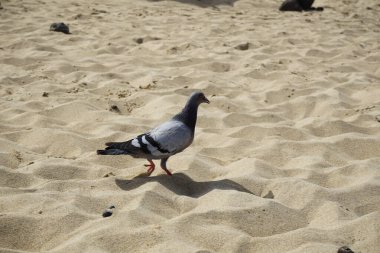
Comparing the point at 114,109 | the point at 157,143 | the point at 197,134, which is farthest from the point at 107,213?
the point at 114,109

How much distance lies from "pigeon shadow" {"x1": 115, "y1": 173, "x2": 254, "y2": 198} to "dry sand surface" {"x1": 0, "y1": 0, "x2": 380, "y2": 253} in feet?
0.05

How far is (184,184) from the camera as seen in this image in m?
3.54

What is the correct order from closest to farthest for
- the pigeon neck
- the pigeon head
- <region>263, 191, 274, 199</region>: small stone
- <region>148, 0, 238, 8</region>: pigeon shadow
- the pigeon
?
1. <region>263, 191, 274, 199</region>: small stone
2. the pigeon
3. the pigeon neck
4. the pigeon head
5. <region>148, 0, 238, 8</region>: pigeon shadow

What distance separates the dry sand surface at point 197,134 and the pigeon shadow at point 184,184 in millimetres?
14

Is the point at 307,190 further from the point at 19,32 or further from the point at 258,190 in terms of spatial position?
the point at 19,32

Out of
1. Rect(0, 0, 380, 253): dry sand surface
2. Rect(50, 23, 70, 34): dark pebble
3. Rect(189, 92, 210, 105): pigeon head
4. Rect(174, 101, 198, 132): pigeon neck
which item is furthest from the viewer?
Rect(50, 23, 70, 34): dark pebble

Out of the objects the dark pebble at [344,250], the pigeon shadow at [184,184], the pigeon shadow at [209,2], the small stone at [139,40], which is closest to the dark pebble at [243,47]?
the small stone at [139,40]

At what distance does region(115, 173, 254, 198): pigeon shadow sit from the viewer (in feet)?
11.1

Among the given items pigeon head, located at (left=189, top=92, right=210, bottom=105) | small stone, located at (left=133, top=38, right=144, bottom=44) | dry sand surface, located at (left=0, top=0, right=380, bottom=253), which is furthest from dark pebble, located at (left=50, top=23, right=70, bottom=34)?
pigeon head, located at (left=189, top=92, right=210, bottom=105)

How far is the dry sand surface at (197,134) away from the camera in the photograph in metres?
2.78

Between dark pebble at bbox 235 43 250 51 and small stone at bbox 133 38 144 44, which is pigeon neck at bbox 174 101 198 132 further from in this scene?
small stone at bbox 133 38 144 44

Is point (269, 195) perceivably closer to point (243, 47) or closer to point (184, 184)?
point (184, 184)

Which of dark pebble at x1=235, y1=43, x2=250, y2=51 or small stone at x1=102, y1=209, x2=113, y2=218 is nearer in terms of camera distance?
small stone at x1=102, y1=209, x2=113, y2=218

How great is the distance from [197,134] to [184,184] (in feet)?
3.54
